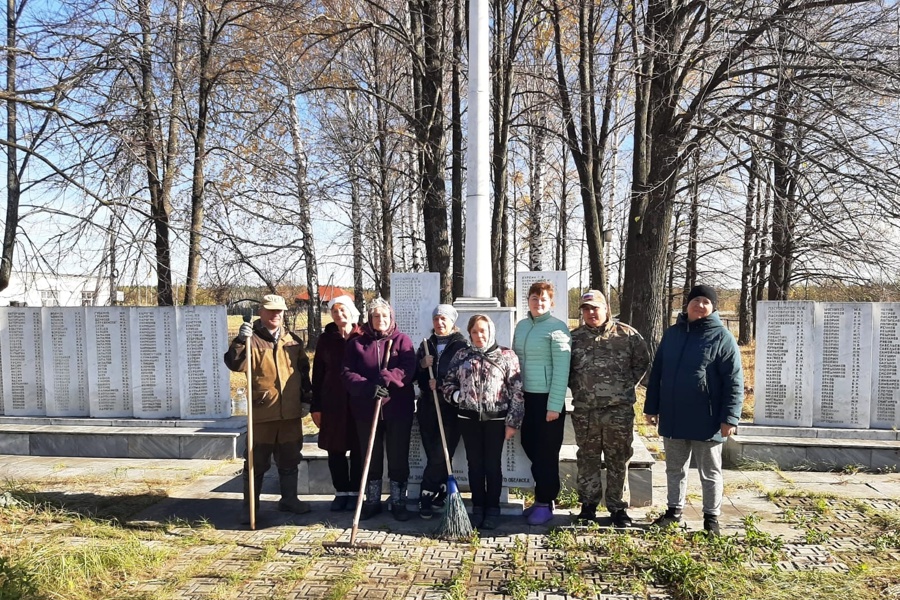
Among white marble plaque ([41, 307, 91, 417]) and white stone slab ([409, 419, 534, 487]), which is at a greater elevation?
white marble plaque ([41, 307, 91, 417])

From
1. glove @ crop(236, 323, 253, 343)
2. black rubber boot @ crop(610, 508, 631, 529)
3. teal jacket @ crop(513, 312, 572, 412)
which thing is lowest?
black rubber boot @ crop(610, 508, 631, 529)

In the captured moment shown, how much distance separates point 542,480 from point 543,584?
1.06 m

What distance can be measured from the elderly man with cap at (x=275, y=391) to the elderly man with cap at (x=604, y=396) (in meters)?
2.16

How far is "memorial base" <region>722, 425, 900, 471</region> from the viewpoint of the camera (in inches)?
232

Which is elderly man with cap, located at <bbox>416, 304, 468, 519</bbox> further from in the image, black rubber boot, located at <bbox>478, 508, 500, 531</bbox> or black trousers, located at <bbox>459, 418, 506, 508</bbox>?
black rubber boot, located at <bbox>478, 508, 500, 531</bbox>

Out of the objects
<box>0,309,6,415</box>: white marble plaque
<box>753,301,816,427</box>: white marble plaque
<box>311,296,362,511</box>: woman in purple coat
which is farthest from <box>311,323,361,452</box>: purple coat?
<box>0,309,6,415</box>: white marble plaque

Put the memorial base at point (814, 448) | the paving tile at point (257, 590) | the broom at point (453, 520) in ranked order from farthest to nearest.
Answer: the memorial base at point (814, 448)
the broom at point (453, 520)
the paving tile at point (257, 590)

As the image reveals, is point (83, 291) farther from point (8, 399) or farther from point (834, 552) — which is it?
point (834, 552)

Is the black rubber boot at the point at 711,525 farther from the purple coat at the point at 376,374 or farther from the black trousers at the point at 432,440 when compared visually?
the purple coat at the point at 376,374

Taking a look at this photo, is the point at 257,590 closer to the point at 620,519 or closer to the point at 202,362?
the point at 620,519

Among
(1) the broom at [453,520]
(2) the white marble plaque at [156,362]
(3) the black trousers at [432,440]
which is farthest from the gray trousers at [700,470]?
(2) the white marble plaque at [156,362]

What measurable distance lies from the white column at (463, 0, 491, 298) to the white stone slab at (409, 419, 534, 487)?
1.60 meters

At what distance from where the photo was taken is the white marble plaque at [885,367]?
6.10 metres

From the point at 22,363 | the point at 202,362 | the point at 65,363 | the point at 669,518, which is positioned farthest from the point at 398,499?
the point at 22,363
